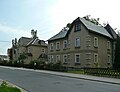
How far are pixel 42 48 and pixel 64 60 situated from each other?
26.9 meters

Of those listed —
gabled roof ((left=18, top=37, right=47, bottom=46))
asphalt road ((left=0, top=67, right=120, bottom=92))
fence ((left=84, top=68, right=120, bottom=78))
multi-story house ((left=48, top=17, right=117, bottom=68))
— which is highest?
gabled roof ((left=18, top=37, right=47, bottom=46))

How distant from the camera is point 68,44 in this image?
1815 inches

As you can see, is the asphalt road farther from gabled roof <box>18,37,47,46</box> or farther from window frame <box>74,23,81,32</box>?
gabled roof <box>18,37,47,46</box>

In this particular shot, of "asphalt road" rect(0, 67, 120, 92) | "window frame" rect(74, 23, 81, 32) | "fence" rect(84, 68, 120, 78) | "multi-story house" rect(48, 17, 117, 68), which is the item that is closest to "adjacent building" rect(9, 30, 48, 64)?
"multi-story house" rect(48, 17, 117, 68)

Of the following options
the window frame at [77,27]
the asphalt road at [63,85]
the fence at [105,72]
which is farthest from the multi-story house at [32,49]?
the asphalt road at [63,85]

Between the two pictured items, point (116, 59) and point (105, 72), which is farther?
point (116, 59)

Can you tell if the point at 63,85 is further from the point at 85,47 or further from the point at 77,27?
the point at 77,27

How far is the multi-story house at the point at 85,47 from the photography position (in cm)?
4103

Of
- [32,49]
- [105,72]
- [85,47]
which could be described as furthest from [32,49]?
[105,72]

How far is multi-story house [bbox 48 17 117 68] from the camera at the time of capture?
4103 centimetres

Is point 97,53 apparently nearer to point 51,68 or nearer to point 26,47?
point 51,68

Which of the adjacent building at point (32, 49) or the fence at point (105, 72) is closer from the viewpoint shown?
the fence at point (105, 72)

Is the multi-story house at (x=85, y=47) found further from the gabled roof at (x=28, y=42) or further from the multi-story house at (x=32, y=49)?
the gabled roof at (x=28, y=42)

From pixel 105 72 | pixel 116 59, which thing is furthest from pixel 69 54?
pixel 105 72
